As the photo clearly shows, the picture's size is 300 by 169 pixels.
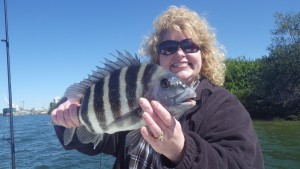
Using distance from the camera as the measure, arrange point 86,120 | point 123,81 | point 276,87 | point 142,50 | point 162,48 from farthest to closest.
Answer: point 276,87 < point 142,50 < point 162,48 < point 86,120 < point 123,81

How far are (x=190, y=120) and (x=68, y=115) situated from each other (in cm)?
91

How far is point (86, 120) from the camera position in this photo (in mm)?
2293

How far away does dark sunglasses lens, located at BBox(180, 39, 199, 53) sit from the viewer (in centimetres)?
293

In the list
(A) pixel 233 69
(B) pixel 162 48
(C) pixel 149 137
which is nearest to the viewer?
(C) pixel 149 137

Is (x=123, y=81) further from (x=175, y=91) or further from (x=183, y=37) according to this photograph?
(x=183, y=37)

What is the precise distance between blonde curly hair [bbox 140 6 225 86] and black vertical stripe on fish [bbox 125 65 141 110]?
39.1 inches

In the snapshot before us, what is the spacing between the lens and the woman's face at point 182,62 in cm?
290

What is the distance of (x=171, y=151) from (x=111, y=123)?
0.42 m

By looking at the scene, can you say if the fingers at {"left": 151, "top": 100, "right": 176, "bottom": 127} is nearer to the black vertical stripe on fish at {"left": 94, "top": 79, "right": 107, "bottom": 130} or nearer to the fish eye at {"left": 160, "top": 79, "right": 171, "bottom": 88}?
the fish eye at {"left": 160, "top": 79, "right": 171, "bottom": 88}

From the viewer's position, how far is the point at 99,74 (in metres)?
2.34

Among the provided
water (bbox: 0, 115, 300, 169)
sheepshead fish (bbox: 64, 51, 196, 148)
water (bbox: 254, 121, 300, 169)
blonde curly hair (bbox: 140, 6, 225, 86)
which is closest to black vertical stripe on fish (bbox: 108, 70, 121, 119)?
sheepshead fish (bbox: 64, 51, 196, 148)

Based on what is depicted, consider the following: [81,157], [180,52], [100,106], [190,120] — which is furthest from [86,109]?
[81,157]

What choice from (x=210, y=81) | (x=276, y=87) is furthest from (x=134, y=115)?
(x=276, y=87)

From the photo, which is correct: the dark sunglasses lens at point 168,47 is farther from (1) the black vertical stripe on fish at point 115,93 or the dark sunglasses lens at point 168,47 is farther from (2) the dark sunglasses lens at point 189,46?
(1) the black vertical stripe on fish at point 115,93
